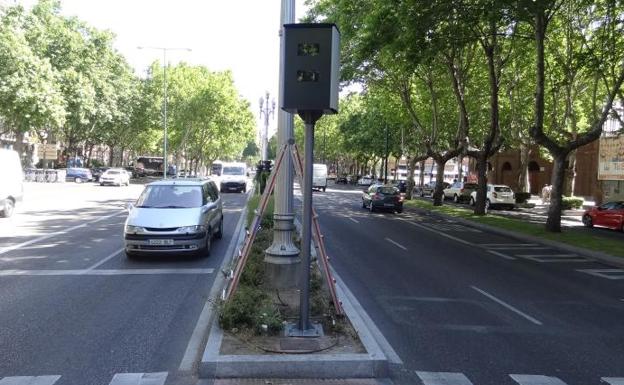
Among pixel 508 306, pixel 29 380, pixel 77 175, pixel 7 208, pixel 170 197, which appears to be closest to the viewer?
pixel 29 380

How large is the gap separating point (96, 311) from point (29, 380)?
2486mm

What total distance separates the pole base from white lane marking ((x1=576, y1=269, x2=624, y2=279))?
29.0ft

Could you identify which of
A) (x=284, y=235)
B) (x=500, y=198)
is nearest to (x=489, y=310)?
(x=284, y=235)

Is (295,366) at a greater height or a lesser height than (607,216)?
lesser

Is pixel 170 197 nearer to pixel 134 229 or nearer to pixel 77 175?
pixel 134 229

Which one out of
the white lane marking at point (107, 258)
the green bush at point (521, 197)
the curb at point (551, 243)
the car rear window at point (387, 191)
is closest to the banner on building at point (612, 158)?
the green bush at point (521, 197)

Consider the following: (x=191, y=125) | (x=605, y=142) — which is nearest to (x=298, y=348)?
(x=605, y=142)

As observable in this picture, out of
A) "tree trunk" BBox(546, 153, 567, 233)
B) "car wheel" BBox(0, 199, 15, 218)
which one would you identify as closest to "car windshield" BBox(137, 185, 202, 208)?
"car wheel" BBox(0, 199, 15, 218)

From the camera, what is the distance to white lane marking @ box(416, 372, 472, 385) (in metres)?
5.47

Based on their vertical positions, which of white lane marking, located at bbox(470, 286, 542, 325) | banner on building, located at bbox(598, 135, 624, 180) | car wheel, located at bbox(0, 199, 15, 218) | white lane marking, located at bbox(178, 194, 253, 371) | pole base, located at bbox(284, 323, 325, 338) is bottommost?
white lane marking, located at bbox(470, 286, 542, 325)

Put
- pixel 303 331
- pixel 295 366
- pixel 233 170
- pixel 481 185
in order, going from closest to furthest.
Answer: pixel 295 366 < pixel 303 331 < pixel 481 185 < pixel 233 170

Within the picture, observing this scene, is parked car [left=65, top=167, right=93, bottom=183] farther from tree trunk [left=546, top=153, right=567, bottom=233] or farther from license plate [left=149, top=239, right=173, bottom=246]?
license plate [left=149, top=239, right=173, bottom=246]

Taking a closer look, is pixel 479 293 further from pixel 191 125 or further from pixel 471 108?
pixel 191 125

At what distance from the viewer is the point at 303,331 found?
6.28 meters
